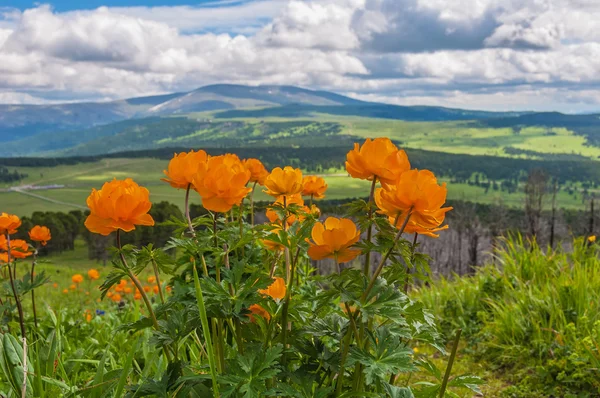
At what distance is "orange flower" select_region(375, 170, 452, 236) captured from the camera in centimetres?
157

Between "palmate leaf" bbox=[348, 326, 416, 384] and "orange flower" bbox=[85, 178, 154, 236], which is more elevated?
"orange flower" bbox=[85, 178, 154, 236]

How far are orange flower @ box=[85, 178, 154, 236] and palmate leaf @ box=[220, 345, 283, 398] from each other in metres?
0.57

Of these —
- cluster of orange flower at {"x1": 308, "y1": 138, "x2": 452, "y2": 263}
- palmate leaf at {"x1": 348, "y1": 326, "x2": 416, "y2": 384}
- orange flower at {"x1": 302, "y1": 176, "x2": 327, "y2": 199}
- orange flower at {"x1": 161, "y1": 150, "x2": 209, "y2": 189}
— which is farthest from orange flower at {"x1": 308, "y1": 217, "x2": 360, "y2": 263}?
orange flower at {"x1": 302, "y1": 176, "x2": 327, "y2": 199}

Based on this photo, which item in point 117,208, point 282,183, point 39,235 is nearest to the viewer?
point 117,208

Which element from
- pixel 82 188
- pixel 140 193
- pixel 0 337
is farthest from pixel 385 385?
pixel 82 188

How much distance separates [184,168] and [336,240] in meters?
0.62

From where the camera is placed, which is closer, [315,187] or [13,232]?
[315,187]

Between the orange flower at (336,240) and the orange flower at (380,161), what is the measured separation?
18 cm

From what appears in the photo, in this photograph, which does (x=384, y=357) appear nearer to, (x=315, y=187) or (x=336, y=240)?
(x=336, y=240)

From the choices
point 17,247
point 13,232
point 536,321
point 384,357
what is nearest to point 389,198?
point 384,357

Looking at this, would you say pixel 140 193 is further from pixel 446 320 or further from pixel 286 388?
pixel 446 320

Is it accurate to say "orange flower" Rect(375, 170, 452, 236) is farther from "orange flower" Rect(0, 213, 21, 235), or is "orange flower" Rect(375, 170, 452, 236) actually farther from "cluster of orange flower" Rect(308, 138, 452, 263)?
"orange flower" Rect(0, 213, 21, 235)

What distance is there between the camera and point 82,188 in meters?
146

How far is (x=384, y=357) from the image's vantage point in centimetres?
169
